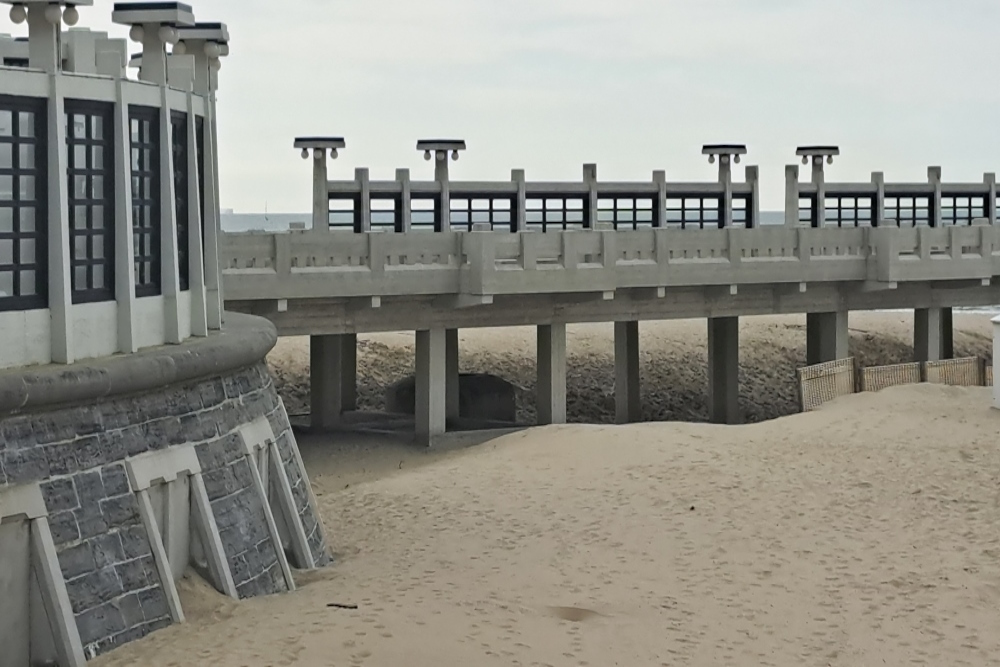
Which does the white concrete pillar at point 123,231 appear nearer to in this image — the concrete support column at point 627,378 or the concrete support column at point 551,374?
the concrete support column at point 551,374

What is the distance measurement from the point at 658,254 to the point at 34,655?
65.9 ft

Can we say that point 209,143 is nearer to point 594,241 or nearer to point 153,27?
point 153,27

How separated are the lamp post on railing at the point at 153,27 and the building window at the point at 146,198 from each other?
1.81ft

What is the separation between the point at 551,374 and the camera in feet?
105

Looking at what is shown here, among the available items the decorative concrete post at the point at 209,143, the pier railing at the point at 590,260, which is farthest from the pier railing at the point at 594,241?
the decorative concrete post at the point at 209,143

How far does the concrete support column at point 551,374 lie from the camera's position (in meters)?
32.1

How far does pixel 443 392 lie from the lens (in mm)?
30453

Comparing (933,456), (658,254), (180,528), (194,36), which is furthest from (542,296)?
(180,528)

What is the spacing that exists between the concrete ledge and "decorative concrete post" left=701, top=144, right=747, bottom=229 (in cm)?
2404

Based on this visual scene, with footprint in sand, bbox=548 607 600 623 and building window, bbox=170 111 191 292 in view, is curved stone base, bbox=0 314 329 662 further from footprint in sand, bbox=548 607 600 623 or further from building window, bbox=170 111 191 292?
footprint in sand, bbox=548 607 600 623

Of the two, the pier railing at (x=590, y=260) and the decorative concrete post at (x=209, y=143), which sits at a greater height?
the decorative concrete post at (x=209, y=143)

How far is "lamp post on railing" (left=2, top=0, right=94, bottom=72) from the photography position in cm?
1461

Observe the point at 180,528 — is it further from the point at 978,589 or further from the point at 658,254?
the point at 658,254

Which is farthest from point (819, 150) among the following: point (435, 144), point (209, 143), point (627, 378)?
point (209, 143)
